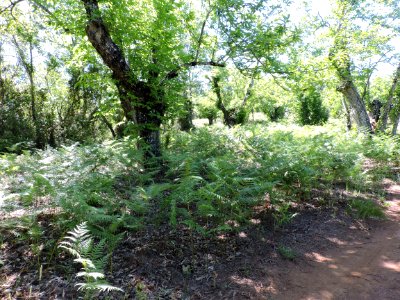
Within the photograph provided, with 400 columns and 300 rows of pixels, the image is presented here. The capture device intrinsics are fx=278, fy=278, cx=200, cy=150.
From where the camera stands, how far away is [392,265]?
3.52m

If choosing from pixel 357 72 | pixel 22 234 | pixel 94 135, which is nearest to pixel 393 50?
pixel 357 72

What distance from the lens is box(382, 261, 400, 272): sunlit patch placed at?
3.43 m

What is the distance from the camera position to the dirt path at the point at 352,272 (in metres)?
3.07

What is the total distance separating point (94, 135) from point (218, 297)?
47.5 ft

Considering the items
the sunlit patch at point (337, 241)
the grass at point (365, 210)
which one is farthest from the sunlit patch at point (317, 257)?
the grass at point (365, 210)

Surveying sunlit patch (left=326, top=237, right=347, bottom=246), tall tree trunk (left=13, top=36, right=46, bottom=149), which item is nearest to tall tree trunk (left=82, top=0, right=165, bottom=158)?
sunlit patch (left=326, top=237, right=347, bottom=246)

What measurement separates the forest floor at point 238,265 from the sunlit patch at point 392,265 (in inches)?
0.4

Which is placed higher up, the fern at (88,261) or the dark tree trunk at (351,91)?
the dark tree trunk at (351,91)

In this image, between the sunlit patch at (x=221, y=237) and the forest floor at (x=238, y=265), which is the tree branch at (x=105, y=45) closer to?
the forest floor at (x=238, y=265)

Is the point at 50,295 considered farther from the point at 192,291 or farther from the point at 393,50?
the point at 393,50

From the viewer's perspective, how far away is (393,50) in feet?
38.3

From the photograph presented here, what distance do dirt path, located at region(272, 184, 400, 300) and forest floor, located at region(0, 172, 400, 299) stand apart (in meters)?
0.01

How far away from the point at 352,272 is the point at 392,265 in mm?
547

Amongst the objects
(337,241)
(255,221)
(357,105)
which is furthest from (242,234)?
(357,105)
